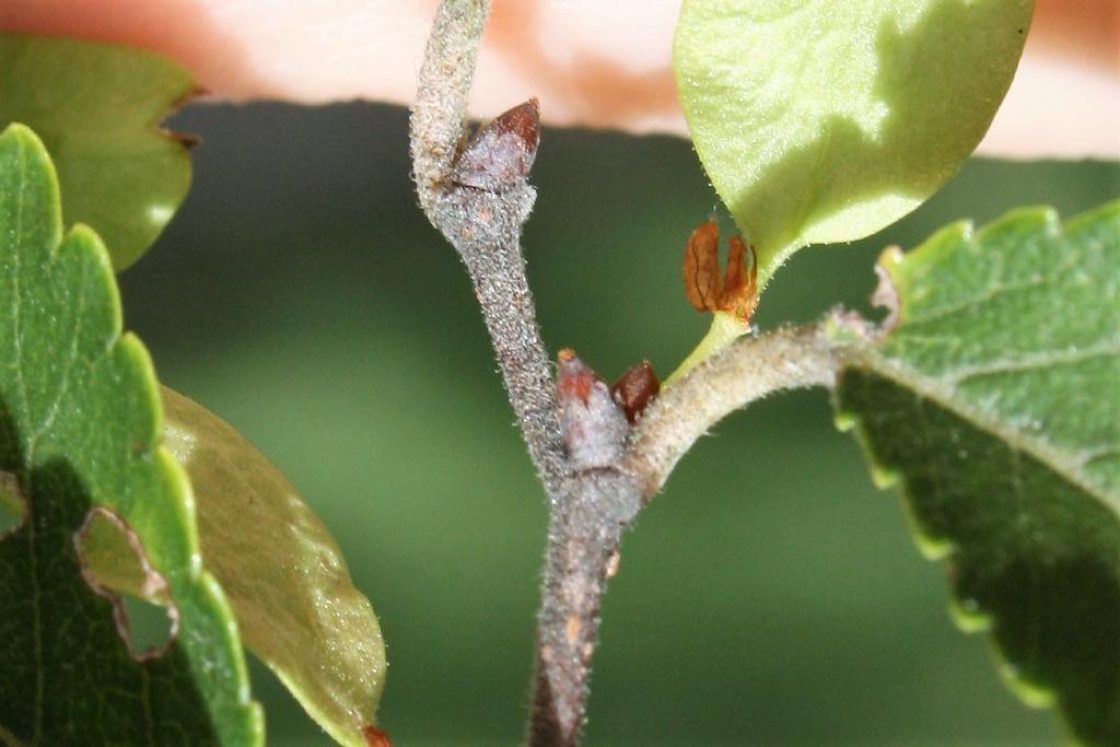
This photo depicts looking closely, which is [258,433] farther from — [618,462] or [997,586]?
[997,586]

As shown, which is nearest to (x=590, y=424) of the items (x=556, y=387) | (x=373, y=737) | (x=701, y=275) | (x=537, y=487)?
(x=556, y=387)

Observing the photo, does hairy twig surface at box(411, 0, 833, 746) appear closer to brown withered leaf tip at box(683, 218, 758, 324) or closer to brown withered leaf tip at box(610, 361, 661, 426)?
brown withered leaf tip at box(610, 361, 661, 426)

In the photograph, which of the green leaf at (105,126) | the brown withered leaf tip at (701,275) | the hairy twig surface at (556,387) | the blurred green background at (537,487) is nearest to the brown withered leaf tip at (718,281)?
the brown withered leaf tip at (701,275)

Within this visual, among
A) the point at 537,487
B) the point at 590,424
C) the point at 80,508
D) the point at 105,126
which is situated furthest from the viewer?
the point at 537,487

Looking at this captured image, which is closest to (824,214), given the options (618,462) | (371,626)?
(618,462)

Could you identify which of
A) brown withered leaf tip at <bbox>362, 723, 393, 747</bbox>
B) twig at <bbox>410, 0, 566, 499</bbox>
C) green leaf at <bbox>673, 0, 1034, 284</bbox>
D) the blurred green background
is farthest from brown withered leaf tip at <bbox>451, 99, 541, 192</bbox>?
the blurred green background

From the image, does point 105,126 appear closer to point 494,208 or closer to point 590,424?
point 494,208
